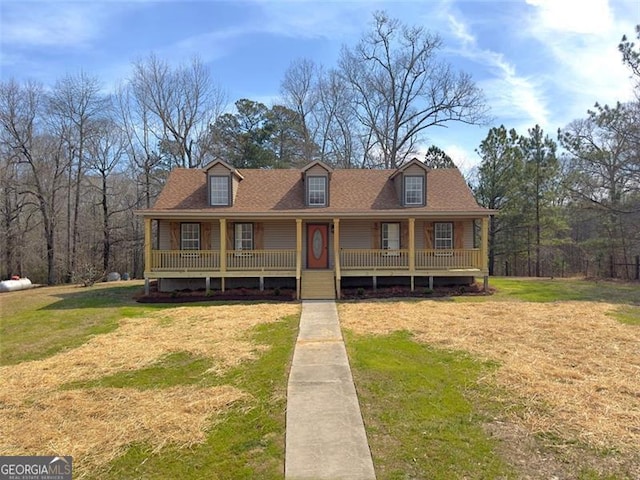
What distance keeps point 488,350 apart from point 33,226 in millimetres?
29436

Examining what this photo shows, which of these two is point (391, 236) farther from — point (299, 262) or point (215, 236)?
point (215, 236)

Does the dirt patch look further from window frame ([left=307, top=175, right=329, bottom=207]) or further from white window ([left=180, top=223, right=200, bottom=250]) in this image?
white window ([left=180, top=223, right=200, bottom=250])

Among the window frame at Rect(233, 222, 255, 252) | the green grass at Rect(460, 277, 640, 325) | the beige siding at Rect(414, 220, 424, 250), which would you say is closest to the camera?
the green grass at Rect(460, 277, 640, 325)

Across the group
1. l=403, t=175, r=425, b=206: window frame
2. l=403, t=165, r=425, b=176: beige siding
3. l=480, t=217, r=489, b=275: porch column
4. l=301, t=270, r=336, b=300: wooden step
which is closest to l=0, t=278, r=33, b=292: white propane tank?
l=301, t=270, r=336, b=300: wooden step

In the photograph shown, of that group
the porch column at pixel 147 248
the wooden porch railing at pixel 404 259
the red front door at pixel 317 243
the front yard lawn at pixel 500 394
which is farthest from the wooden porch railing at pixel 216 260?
the front yard lawn at pixel 500 394

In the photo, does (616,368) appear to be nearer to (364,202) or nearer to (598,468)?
(598,468)

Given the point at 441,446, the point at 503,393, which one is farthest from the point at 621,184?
the point at 441,446

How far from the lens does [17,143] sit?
24281 millimetres

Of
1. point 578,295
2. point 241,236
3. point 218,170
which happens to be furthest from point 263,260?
point 578,295

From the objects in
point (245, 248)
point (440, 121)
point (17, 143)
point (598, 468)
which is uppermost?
point (440, 121)

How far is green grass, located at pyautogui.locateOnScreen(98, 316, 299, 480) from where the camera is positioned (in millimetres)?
3732

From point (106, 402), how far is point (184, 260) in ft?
35.6

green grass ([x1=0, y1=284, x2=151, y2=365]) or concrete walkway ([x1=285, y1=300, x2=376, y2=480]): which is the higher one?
green grass ([x1=0, y1=284, x2=151, y2=365])

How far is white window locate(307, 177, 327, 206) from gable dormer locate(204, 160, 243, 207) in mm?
3539
